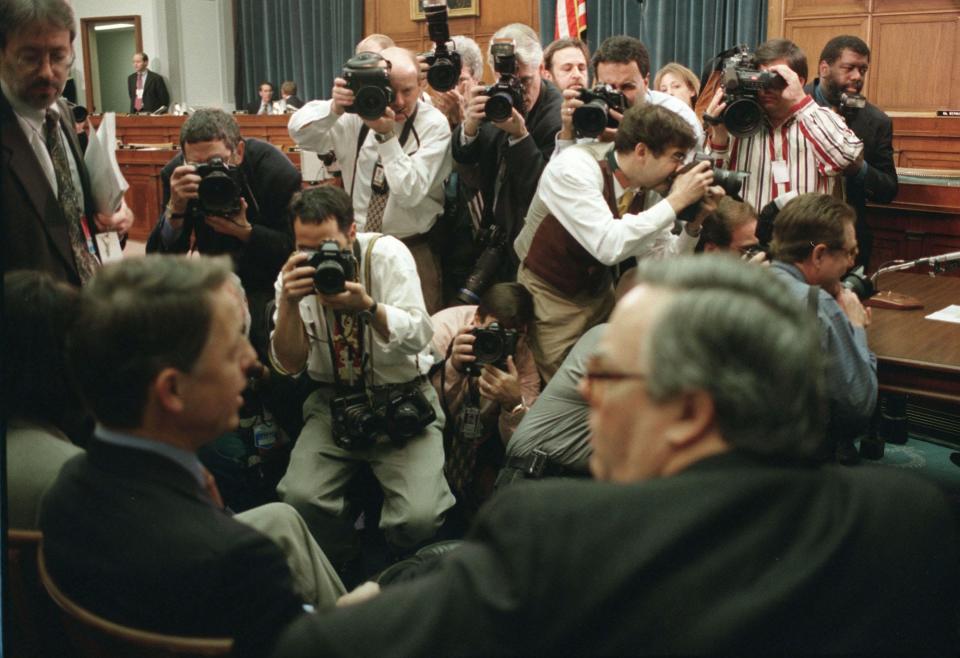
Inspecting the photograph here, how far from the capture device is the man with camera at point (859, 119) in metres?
2.93

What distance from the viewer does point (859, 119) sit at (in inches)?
124

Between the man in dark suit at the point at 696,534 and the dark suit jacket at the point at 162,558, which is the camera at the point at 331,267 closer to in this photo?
the dark suit jacket at the point at 162,558

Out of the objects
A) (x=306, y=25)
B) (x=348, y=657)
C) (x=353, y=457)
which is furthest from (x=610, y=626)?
(x=306, y=25)

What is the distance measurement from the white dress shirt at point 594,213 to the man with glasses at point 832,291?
0.32 m

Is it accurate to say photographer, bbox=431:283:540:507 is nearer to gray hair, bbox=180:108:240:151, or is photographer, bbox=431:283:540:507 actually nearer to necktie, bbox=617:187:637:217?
necktie, bbox=617:187:637:217

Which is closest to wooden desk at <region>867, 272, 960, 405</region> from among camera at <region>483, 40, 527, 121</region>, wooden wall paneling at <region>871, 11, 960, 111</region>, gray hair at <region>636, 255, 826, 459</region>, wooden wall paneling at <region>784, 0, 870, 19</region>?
camera at <region>483, 40, 527, 121</region>

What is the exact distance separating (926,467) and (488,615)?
8.96 ft

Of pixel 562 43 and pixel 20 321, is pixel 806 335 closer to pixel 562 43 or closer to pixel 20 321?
pixel 20 321

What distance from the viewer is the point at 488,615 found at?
729 mm

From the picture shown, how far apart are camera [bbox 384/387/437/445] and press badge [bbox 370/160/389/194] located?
2.42ft

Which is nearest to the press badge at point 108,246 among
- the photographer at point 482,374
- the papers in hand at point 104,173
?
the papers in hand at point 104,173

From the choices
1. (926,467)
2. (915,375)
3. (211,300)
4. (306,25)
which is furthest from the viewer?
(306,25)

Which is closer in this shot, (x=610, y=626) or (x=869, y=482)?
(x=610, y=626)

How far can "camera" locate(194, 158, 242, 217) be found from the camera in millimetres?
2043
